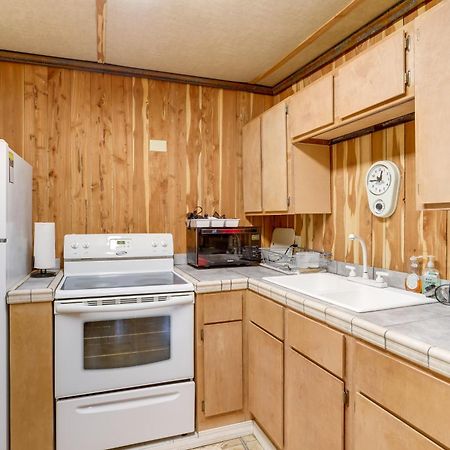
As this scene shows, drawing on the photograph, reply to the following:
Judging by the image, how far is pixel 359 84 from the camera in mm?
1704

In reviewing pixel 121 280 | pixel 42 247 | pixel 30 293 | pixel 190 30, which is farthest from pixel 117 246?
pixel 190 30

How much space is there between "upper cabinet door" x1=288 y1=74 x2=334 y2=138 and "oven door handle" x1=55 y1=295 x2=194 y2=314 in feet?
3.96

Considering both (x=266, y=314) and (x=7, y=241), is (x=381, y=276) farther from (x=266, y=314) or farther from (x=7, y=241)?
(x=7, y=241)

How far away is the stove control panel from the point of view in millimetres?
2400

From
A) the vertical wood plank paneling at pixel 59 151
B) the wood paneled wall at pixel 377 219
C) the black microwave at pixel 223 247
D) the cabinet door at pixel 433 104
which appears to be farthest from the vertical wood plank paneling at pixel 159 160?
the cabinet door at pixel 433 104

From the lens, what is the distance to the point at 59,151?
99.9 inches

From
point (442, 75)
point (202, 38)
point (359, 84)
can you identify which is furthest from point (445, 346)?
point (202, 38)

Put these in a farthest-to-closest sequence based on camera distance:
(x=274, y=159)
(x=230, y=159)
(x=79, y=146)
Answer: (x=230, y=159)
(x=79, y=146)
(x=274, y=159)

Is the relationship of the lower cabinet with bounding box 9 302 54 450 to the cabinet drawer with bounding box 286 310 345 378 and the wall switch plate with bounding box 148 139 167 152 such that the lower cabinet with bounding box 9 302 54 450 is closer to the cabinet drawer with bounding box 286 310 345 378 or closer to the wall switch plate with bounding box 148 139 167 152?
the cabinet drawer with bounding box 286 310 345 378

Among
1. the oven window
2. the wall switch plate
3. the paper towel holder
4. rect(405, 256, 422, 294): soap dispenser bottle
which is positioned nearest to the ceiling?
the wall switch plate

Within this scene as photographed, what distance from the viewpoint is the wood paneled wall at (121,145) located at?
8.14ft

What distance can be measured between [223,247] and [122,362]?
107cm

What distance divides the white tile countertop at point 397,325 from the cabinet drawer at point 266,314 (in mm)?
46

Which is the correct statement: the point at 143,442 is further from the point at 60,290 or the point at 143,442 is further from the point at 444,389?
the point at 444,389
